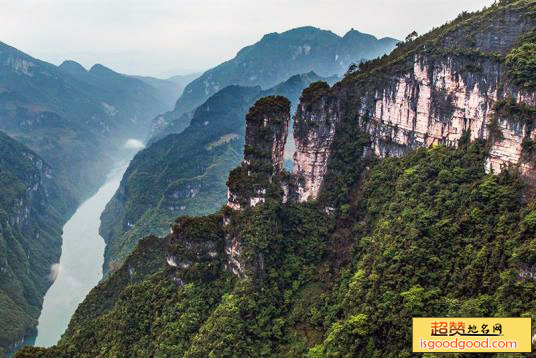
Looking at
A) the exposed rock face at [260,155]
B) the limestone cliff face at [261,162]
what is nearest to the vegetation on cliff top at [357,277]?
the limestone cliff face at [261,162]

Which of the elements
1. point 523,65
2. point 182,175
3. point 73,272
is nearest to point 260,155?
point 523,65

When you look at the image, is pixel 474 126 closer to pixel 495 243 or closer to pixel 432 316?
pixel 495 243

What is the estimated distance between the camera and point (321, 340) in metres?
39.9

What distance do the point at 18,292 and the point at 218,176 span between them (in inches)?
2071

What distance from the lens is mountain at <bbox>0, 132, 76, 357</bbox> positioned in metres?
82.2

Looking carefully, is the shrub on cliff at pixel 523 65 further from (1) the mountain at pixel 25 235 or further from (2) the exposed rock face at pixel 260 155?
(1) the mountain at pixel 25 235

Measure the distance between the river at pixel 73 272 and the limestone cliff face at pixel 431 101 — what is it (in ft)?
182

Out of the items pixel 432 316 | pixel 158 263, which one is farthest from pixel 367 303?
pixel 158 263

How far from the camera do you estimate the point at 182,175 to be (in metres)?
129

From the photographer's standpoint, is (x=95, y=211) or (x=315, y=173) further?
(x=95, y=211)

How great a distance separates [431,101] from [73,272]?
287ft

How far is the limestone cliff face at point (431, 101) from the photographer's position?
4003 cm

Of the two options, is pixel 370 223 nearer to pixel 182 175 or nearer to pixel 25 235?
pixel 182 175

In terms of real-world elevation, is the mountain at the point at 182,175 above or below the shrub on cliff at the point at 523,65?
above
